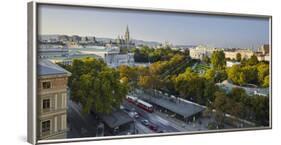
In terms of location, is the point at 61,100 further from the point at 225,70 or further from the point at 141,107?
the point at 225,70

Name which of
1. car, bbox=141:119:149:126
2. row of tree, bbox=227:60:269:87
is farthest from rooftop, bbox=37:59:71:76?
row of tree, bbox=227:60:269:87

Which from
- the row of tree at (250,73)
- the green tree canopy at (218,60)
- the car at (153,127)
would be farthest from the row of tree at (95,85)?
the row of tree at (250,73)

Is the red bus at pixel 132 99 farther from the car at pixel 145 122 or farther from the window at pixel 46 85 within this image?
the window at pixel 46 85

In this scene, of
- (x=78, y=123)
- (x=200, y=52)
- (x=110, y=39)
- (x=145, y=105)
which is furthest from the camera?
(x=200, y=52)

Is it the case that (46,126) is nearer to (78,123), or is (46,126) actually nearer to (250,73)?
(78,123)

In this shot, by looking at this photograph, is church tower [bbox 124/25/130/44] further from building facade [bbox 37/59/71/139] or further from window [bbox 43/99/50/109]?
window [bbox 43/99/50/109]

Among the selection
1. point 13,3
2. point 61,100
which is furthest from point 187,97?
point 13,3

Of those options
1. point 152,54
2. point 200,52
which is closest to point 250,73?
point 200,52
